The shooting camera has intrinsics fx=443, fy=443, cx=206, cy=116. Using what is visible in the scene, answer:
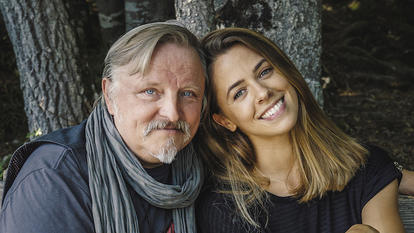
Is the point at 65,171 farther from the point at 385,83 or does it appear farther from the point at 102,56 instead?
the point at 385,83

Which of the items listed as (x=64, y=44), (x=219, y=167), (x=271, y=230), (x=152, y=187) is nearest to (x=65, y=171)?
(x=152, y=187)

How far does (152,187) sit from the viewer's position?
2.21m

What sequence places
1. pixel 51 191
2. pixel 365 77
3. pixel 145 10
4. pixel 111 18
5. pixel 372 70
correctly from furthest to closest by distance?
pixel 372 70
pixel 365 77
pixel 111 18
pixel 145 10
pixel 51 191

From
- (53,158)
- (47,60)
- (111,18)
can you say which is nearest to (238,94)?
(53,158)

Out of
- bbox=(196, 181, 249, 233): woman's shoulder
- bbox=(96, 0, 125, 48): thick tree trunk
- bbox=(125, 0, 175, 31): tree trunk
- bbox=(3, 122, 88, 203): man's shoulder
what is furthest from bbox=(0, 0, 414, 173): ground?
bbox=(3, 122, 88, 203): man's shoulder

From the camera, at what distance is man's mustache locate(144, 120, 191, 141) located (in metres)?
2.10

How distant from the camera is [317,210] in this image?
246 cm

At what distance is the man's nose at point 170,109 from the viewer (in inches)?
82.6

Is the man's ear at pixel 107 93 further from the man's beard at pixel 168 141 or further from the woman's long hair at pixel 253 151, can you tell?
the woman's long hair at pixel 253 151

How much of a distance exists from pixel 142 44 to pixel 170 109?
1.11 feet

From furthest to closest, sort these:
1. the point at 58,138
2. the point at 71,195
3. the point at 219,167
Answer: the point at 219,167, the point at 58,138, the point at 71,195

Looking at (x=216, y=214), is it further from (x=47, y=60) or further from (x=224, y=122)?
(x=47, y=60)

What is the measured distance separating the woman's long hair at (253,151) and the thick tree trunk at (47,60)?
154 centimetres

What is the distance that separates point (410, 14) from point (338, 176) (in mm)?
6120
